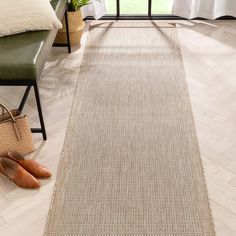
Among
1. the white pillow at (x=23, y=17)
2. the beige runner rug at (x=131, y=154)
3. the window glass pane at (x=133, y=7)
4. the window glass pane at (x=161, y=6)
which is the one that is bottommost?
the beige runner rug at (x=131, y=154)

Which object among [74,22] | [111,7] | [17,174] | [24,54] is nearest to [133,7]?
[111,7]

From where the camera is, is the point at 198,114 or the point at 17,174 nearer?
the point at 17,174

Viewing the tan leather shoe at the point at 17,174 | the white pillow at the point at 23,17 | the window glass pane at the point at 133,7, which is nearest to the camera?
the tan leather shoe at the point at 17,174

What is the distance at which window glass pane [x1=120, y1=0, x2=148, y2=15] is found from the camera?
3.56 metres

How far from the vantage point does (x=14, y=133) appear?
1924 mm

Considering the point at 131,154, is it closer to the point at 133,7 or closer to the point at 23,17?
the point at 23,17

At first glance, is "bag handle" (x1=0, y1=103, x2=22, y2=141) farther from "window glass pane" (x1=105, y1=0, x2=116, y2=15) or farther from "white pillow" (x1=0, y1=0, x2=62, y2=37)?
"window glass pane" (x1=105, y1=0, x2=116, y2=15)

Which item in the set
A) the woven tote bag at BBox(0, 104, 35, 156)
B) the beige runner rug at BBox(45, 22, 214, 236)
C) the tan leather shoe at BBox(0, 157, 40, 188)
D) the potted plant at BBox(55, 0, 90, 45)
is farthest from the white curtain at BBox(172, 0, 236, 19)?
the tan leather shoe at BBox(0, 157, 40, 188)

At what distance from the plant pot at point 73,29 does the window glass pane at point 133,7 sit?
701 mm

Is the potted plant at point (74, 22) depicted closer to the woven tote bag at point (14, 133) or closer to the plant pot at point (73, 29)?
the plant pot at point (73, 29)

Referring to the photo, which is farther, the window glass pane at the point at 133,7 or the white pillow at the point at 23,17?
the window glass pane at the point at 133,7

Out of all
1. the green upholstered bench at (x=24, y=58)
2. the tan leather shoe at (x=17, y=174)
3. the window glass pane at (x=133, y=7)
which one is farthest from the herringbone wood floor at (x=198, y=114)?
the window glass pane at (x=133, y=7)

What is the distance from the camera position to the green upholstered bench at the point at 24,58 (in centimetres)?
189

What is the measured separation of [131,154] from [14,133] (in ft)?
1.95
